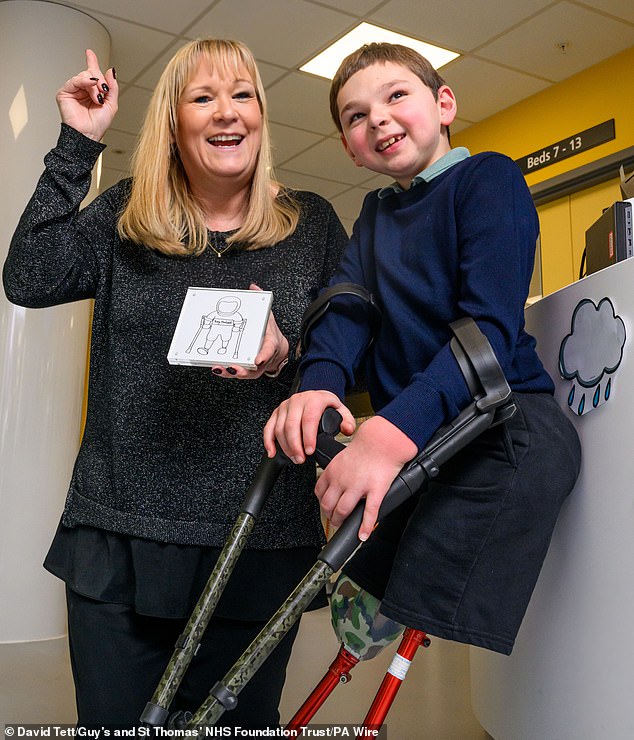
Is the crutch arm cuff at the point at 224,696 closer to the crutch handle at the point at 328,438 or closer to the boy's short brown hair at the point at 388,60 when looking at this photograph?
the crutch handle at the point at 328,438

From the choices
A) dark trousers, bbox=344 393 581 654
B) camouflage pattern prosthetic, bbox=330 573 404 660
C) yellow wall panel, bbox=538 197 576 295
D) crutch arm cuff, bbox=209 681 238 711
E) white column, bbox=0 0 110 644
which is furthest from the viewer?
yellow wall panel, bbox=538 197 576 295

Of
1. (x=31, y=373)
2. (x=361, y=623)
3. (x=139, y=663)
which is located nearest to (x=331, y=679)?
(x=361, y=623)

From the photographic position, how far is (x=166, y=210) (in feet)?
Result: 4.51

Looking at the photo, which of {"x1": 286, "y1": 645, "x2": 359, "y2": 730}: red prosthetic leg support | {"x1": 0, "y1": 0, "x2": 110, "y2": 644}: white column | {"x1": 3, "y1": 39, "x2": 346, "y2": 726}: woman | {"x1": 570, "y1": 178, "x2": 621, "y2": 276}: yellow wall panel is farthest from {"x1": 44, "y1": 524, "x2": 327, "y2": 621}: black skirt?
{"x1": 570, "y1": 178, "x2": 621, "y2": 276}: yellow wall panel

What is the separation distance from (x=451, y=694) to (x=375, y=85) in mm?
2125

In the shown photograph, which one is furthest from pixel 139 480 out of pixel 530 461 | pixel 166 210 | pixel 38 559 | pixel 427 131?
pixel 38 559

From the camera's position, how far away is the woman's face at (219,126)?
1.36 m

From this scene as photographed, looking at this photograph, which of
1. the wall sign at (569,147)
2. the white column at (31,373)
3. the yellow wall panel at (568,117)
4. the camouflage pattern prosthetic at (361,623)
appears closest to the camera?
the camouflage pattern prosthetic at (361,623)

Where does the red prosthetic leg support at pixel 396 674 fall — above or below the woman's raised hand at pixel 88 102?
below

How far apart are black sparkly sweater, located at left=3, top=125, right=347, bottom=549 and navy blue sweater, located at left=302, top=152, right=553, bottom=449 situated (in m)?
0.15

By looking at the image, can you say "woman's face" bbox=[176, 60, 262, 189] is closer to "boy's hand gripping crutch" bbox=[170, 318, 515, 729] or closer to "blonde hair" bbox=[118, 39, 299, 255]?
"blonde hair" bbox=[118, 39, 299, 255]

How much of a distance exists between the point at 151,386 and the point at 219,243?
27 centimetres

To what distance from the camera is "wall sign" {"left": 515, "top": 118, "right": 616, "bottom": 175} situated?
5.00m

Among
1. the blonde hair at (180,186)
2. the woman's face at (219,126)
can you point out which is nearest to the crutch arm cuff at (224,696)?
the blonde hair at (180,186)
